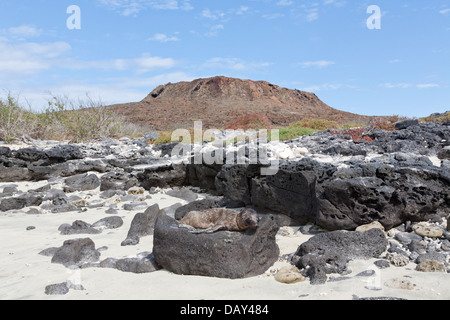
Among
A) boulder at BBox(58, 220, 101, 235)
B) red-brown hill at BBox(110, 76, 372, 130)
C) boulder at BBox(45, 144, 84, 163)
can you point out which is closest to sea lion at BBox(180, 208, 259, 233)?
boulder at BBox(58, 220, 101, 235)

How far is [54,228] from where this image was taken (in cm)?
639

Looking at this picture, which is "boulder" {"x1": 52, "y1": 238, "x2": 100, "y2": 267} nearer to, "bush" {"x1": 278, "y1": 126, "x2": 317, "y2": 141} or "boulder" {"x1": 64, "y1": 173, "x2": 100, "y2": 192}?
"boulder" {"x1": 64, "y1": 173, "x2": 100, "y2": 192}

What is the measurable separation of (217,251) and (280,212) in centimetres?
234

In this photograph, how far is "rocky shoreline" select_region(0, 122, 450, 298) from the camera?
13.1 feet

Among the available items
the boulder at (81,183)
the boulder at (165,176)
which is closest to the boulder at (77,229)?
the boulder at (165,176)

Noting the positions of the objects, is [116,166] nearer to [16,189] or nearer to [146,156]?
[146,156]

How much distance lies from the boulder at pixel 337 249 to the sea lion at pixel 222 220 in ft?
2.15

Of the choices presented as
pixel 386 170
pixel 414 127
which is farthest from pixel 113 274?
pixel 414 127

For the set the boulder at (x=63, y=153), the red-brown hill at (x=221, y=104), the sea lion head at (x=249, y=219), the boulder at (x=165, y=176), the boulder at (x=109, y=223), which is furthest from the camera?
the red-brown hill at (x=221, y=104)

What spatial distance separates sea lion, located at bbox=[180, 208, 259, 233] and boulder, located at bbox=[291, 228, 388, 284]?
655 millimetres

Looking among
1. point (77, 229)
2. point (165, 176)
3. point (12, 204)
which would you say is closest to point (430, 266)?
point (77, 229)

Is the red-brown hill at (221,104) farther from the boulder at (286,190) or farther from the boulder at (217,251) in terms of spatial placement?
the boulder at (217,251)

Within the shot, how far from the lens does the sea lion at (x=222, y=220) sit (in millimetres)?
4059

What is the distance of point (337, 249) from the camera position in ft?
14.3
